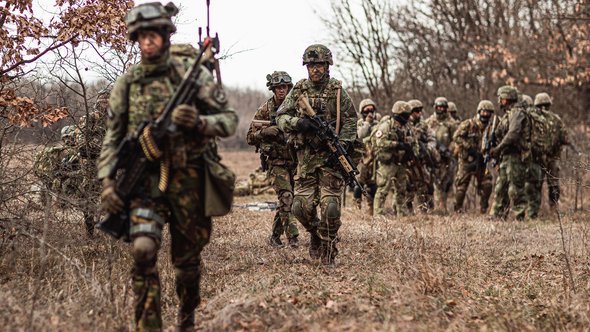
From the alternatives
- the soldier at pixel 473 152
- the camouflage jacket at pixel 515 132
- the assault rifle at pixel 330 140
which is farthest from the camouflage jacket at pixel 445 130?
the assault rifle at pixel 330 140

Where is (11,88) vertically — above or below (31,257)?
above

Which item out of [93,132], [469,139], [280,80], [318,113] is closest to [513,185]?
[469,139]

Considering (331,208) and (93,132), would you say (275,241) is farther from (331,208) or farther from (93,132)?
(93,132)

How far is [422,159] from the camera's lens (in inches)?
533

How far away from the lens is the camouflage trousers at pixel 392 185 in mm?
12352

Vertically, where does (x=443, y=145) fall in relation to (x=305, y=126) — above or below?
below

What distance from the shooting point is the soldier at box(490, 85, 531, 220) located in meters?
11.4

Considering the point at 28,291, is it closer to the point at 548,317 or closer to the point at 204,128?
the point at 204,128

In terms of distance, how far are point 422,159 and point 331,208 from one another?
7.02 metres

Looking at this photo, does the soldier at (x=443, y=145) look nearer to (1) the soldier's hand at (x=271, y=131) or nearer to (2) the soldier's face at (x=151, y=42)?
(1) the soldier's hand at (x=271, y=131)

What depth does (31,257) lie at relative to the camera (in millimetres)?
6047

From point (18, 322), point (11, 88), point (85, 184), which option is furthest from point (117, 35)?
point (18, 322)

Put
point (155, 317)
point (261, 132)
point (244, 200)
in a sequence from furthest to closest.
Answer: point (244, 200) → point (261, 132) → point (155, 317)

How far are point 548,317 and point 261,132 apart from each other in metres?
4.45
